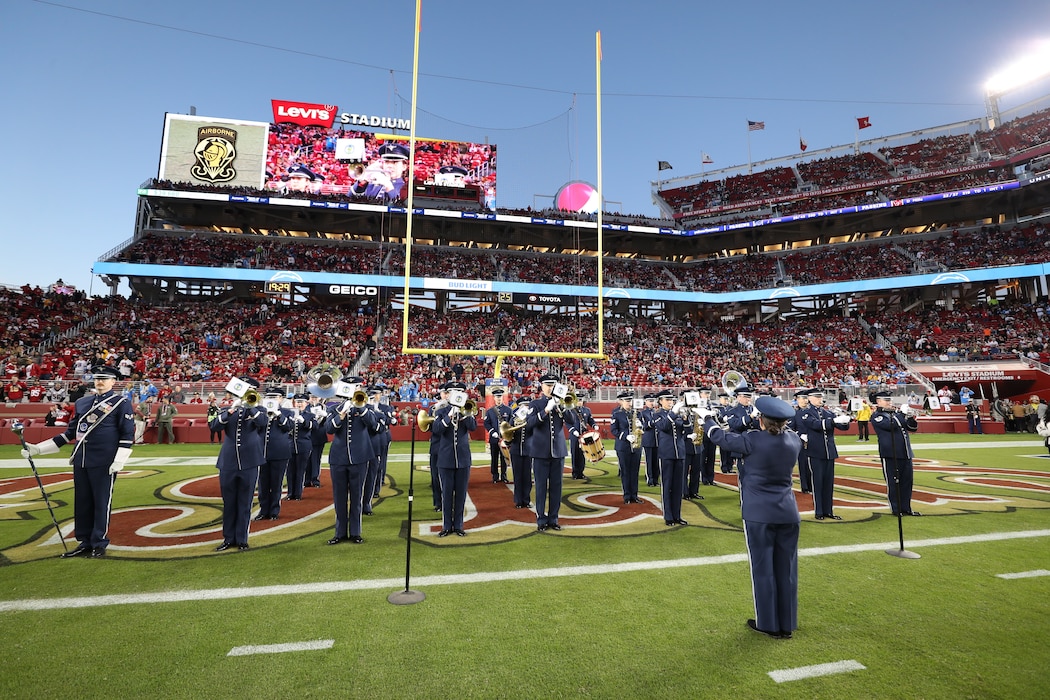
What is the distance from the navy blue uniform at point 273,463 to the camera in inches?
283

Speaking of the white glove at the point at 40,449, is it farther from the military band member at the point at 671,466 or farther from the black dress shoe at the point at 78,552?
the military band member at the point at 671,466

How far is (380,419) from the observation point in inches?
259

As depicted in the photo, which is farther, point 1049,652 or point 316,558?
point 316,558

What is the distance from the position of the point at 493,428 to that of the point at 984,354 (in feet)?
99.1

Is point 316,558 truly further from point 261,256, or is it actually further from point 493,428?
point 261,256

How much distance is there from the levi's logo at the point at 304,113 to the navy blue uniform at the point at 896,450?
4077 centimetres

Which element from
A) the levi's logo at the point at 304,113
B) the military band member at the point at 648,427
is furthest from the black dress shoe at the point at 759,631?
the levi's logo at the point at 304,113

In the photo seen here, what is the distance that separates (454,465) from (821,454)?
18.4 ft

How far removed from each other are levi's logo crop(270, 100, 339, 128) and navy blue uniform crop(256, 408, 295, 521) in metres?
37.0

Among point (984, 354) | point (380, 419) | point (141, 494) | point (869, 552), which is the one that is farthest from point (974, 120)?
point (141, 494)

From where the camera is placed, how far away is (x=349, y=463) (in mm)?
5941

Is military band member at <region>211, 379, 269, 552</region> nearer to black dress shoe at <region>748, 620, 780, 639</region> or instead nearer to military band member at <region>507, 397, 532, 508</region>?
military band member at <region>507, 397, 532, 508</region>

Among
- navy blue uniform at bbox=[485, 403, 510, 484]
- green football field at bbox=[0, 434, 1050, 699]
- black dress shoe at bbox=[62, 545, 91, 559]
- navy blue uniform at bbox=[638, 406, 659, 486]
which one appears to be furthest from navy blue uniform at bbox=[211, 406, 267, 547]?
navy blue uniform at bbox=[638, 406, 659, 486]

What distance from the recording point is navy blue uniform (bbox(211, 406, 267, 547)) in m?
5.66
